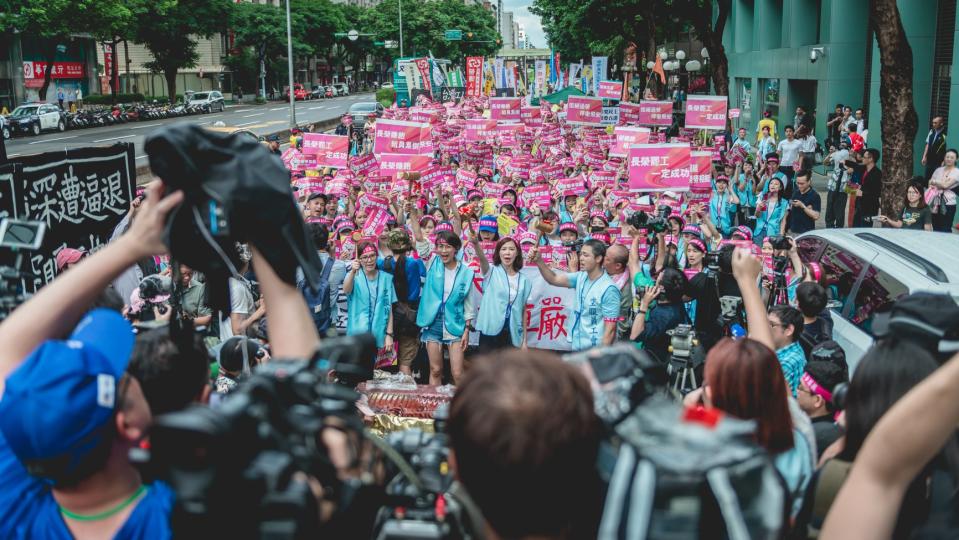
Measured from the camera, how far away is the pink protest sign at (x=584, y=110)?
17.7m

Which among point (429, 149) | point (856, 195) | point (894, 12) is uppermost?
point (894, 12)

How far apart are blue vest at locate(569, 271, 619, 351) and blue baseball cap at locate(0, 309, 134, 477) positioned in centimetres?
536

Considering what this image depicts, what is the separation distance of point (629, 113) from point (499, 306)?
1176cm

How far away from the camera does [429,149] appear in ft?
38.9

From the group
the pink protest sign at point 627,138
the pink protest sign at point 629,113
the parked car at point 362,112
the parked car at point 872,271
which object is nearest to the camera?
the parked car at point 872,271

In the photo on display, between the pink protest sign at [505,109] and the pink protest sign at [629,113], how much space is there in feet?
7.70

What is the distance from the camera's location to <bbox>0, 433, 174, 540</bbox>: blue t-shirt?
2119 mm

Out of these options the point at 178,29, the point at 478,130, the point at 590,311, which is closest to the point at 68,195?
the point at 590,311

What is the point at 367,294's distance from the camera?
7.71m

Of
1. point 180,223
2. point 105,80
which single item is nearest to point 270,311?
point 180,223

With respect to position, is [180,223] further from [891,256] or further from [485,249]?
[485,249]

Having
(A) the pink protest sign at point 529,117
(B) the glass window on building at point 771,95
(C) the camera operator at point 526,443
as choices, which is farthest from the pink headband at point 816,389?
(B) the glass window on building at point 771,95

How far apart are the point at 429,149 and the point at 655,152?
125 inches

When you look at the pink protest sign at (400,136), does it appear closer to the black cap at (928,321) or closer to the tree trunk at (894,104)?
the tree trunk at (894,104)
